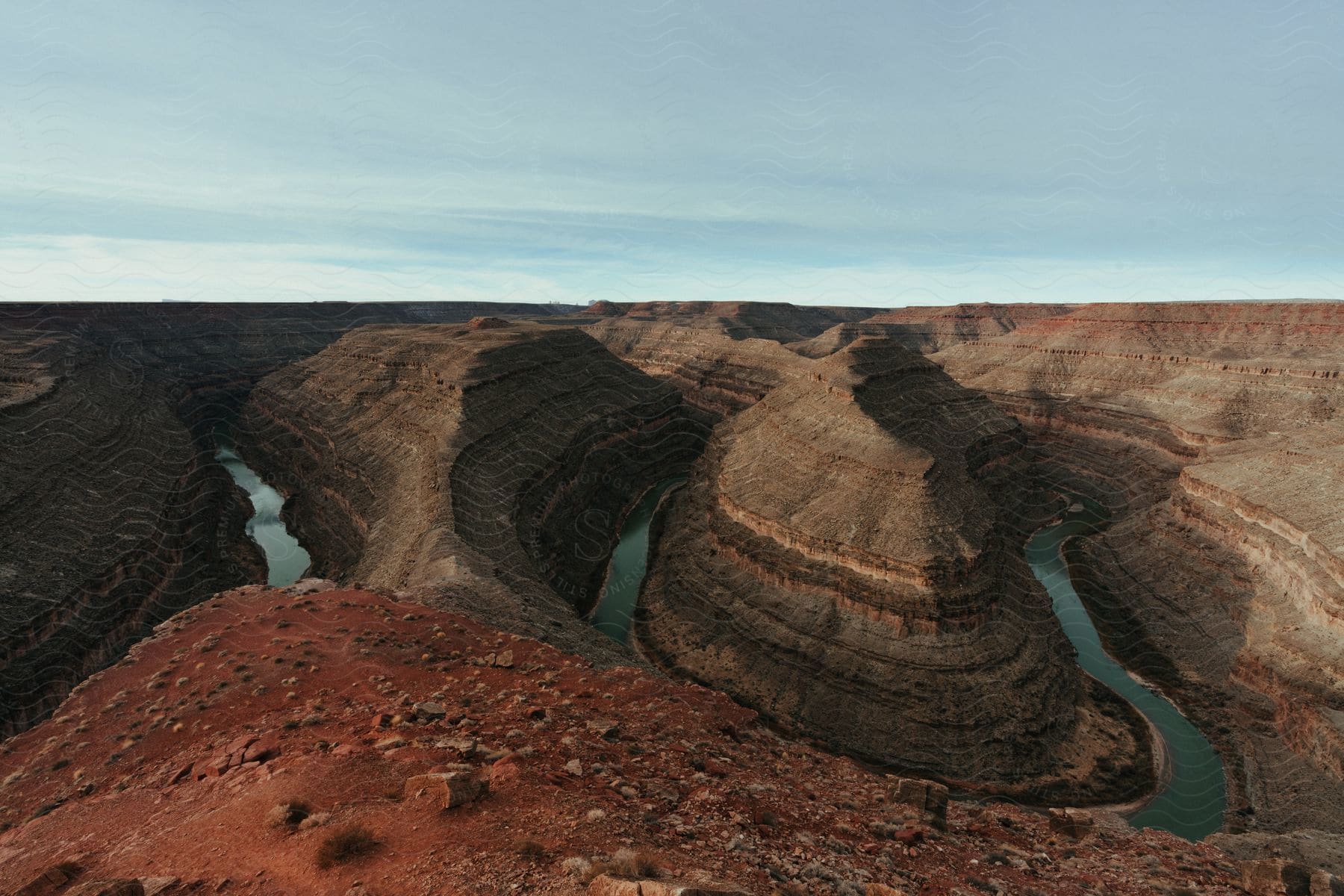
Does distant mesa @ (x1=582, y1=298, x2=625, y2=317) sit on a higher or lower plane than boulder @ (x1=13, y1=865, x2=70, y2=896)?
higher

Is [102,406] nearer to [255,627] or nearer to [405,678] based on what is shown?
[255,627]

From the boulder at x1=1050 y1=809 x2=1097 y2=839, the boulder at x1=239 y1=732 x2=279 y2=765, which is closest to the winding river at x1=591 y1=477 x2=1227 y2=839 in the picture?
the boulder at x1=1050 y1=809 x2=1097 y2=839

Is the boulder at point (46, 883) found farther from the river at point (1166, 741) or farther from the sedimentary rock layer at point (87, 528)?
the river at point (1166, 741)

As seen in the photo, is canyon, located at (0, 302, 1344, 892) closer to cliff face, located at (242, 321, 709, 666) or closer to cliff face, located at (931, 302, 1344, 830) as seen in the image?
cliff face, located at (931, 302, 1344, 830)

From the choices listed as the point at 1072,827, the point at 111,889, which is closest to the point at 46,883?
the point at 111,889

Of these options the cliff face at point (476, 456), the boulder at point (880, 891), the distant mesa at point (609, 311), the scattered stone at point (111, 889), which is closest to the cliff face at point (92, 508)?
the cliff face at point (476, 456)

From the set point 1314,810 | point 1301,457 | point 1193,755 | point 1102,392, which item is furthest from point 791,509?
point 1102,392
